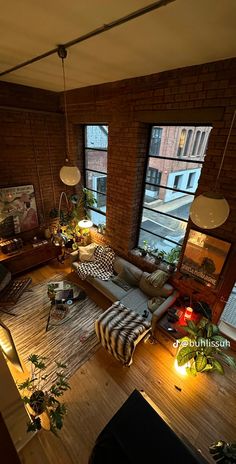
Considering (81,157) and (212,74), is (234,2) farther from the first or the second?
(81,157)

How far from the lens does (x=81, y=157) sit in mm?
5012

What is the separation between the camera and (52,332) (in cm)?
341

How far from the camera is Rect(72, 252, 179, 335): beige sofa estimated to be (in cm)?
335

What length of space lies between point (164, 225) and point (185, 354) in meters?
2.04

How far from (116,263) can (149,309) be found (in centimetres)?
117

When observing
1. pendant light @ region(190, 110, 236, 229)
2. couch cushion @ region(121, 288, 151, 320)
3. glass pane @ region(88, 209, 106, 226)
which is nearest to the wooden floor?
couch cushion @ region(121, 288, 151, 320)

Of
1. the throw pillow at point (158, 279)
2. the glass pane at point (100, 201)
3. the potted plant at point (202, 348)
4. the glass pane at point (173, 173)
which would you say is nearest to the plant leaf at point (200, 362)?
the potted plant at point (202, 348)

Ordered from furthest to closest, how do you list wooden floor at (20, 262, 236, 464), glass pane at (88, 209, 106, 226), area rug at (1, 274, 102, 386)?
1. glass pane at (88, 209, 106, 226)
2. area rug at (1, 274, 102, 386)
3. wooden floor at (20, 262, 236, 464)

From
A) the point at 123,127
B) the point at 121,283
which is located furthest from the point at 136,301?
the point at 123,127

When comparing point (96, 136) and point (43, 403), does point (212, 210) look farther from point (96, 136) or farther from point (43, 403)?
point (96, 136)

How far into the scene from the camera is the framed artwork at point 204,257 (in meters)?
2.82

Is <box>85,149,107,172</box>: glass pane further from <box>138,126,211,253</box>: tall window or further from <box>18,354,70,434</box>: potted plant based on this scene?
<box>18,354,70,434</box>: potted plant

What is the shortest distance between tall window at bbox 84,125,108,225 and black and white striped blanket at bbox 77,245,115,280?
2.78 feet

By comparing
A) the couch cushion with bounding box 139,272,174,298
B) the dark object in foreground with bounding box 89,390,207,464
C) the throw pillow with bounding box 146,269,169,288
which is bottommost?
the couch cushion with bounding box 139,272,174,298
